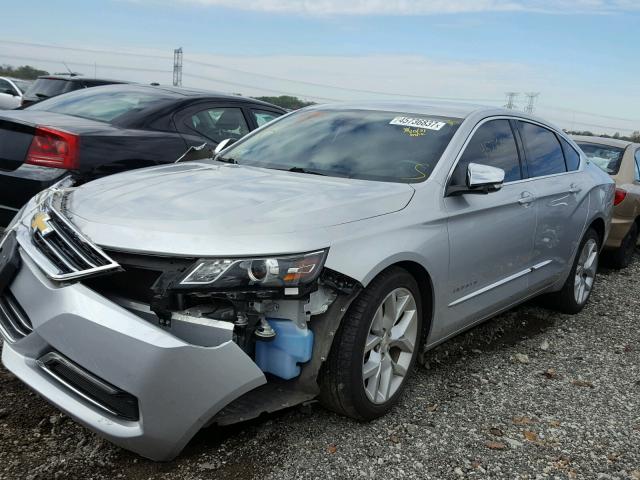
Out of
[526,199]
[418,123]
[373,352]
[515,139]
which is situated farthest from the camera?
[515,139]

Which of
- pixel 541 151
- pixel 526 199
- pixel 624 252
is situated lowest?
pixel 624 252

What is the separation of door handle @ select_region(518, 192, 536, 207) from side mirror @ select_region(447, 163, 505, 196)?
0.65 metres

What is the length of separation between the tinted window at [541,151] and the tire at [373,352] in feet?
5.99

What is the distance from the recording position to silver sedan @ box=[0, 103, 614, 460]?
2328 mm

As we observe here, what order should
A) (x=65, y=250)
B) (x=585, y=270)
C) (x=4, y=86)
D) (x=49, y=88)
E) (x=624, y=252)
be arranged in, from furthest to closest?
1. (x=4, y=86)
2. (x=49, y=88)
3. (x=624, y=252)
4. (x=585, y=270)
5. (x=65, y=250)

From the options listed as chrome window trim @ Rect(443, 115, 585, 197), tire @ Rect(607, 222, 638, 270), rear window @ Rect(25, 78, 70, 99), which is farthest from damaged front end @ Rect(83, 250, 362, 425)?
rear window @ Rect(25, 78, 70, 99)

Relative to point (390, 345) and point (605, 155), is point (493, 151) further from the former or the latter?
point (605, 155)

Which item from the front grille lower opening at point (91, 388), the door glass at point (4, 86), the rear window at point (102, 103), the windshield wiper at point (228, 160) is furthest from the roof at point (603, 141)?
the door glass at point (4, 86)

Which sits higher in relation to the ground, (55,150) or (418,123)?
(418,123)

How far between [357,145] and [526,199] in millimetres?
1222

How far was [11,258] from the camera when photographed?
268cm

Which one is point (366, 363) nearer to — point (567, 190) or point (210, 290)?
point (210, 290)

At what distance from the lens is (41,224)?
272cm

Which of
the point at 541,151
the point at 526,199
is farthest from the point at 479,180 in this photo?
the point at 541,151
